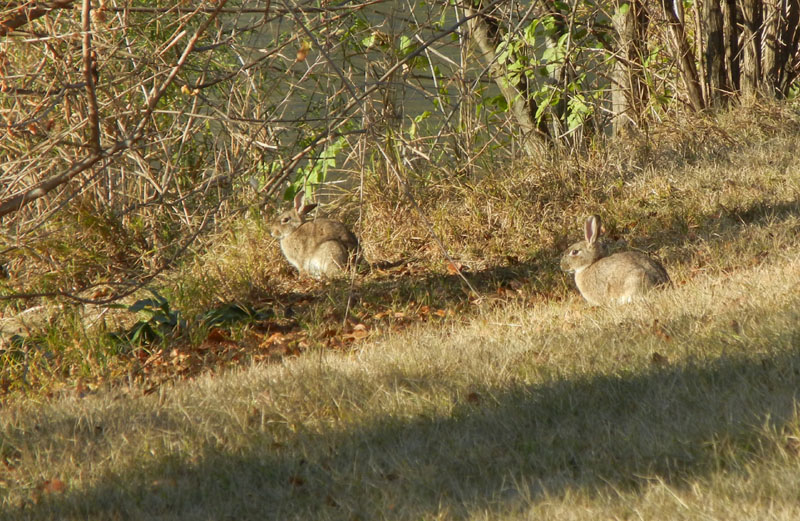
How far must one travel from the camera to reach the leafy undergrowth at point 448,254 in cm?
722

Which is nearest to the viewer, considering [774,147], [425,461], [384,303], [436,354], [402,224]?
[425,461]

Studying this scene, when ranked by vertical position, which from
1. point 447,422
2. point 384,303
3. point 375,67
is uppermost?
point 375,67

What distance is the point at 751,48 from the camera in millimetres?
11938

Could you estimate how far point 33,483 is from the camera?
4.74m

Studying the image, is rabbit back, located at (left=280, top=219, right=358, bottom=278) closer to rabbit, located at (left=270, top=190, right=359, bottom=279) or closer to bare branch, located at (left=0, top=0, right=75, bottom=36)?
rabbit, located at (left=270, top=190, right=359, bottom=279)

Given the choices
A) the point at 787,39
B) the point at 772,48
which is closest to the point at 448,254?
the point at 772,48

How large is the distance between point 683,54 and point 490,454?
337 inches

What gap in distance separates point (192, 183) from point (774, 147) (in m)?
6.67

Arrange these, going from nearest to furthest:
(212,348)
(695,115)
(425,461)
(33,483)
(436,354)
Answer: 1. (425,461)
2. (33,483)
3. (436,354)
4. (212,348)
5. (695,115)

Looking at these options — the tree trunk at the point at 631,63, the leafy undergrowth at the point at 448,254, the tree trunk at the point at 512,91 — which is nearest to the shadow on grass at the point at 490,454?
the leafy undergrowth at the point at 448,254

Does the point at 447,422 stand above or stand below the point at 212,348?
above

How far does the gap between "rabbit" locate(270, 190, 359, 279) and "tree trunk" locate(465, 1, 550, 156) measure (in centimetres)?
319

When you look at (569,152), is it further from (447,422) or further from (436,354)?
(447,422)

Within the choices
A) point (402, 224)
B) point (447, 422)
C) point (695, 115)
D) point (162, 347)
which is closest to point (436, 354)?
point (447, 422)
